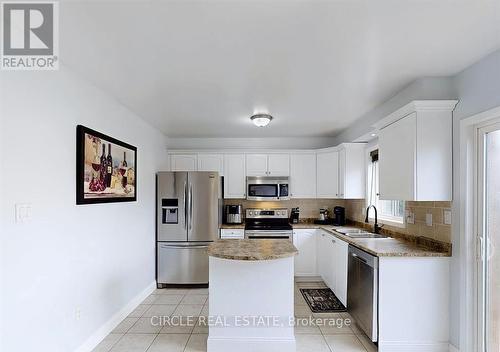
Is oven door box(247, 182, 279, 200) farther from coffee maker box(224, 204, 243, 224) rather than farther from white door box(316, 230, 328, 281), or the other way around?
white door box(316, 230, 328, 281)

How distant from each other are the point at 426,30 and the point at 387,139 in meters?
1.40

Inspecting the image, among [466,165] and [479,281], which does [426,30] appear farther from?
[479,281]

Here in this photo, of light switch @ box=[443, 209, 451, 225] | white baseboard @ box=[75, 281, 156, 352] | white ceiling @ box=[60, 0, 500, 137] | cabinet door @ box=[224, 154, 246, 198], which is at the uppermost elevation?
white ceiling @ box=[60, 0, 500, 137]

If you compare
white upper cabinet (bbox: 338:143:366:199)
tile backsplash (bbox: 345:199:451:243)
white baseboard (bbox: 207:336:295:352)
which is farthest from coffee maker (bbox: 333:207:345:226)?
white baseboard (bbox: 207:336:295:352)

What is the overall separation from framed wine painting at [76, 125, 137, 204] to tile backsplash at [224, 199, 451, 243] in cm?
234

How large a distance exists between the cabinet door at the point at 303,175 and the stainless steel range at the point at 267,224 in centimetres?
44

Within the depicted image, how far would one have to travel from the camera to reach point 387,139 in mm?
3111

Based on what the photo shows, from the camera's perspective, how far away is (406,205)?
11.0 ft

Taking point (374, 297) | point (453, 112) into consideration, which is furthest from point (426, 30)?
point (374, 297)

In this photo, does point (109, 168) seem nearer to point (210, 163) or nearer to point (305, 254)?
point (210, 163)

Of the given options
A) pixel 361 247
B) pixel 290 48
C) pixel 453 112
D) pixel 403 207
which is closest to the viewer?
pixel 290 48

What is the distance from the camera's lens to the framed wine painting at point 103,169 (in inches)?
102

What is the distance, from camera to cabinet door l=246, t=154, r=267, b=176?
533cm

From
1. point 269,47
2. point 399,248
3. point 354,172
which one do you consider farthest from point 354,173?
point 269,47
